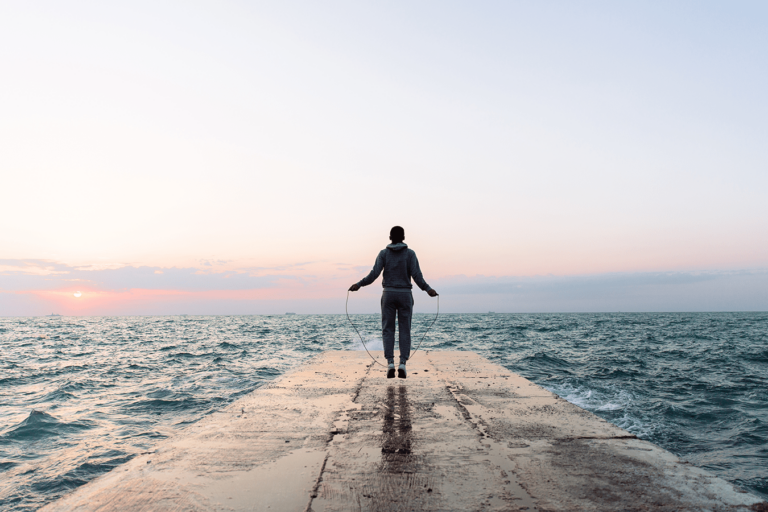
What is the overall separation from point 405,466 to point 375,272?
3.52 m

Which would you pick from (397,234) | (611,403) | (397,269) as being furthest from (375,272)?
(611,403)

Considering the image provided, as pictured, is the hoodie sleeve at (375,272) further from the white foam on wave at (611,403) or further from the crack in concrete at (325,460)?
the white foam on wave at (611,403)

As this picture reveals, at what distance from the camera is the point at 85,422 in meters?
8.05

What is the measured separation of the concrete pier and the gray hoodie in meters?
1.63

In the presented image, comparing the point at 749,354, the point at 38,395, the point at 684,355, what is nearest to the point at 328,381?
the point at 38,395

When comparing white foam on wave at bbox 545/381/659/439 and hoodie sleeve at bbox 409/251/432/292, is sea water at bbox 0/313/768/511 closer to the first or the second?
white foam on wave at bbox 545/381/659/439

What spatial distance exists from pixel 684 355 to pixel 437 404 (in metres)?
19.9

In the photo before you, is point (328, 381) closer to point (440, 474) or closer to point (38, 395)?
point (440, 474)

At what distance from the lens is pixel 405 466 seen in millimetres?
3105

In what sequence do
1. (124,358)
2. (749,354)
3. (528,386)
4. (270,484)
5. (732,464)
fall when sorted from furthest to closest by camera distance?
(749,354) → (124,358) → (528,386) → (732,464) → (270,484)

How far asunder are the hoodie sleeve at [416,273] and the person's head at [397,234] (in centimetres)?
26

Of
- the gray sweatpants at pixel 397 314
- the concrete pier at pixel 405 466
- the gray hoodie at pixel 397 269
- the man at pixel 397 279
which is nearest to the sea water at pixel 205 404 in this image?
the concrete pier at pixel 405 466

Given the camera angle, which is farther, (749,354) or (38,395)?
(749,354)

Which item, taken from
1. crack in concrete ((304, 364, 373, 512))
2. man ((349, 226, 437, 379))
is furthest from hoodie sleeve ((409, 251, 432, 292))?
crack in concrete ((304, 364, 373, 512))
